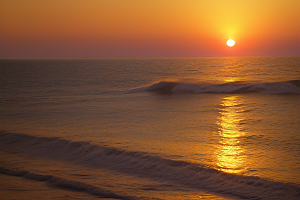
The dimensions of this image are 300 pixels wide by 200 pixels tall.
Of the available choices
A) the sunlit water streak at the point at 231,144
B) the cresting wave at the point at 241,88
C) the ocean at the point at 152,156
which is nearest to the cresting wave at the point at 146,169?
the ocean at the point at 152,156

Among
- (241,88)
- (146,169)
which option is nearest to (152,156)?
(146,169)

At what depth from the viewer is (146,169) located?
854 cm

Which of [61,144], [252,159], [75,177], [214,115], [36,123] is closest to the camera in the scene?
[75,177]

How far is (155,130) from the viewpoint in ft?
42.2

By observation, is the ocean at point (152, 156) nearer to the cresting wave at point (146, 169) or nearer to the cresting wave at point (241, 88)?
the cresting wave at point (146, 169)

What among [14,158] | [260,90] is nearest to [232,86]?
[260,90]

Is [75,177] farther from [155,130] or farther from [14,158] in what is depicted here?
[155,130]

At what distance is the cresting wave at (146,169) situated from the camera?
6895mm

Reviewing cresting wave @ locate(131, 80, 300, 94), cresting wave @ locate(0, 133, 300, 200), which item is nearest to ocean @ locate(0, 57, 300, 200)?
cresting wave @ locate(0, 133, 300, 200)

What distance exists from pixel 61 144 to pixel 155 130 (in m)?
3.85

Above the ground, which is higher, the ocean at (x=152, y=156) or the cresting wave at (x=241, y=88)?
the cresting wave at (x=241, y=88)

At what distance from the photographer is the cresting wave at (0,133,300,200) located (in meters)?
6.89

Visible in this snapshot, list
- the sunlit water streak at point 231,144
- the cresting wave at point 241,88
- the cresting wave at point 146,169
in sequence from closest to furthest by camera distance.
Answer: the cresting wave at point 146,169 < the sunlit water streak at point 231,144 < the cresting wave at point 241,88

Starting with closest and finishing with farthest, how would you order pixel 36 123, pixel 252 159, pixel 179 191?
1. pixel 179 191
2. pixel 252 159
3. pixel 36 123
